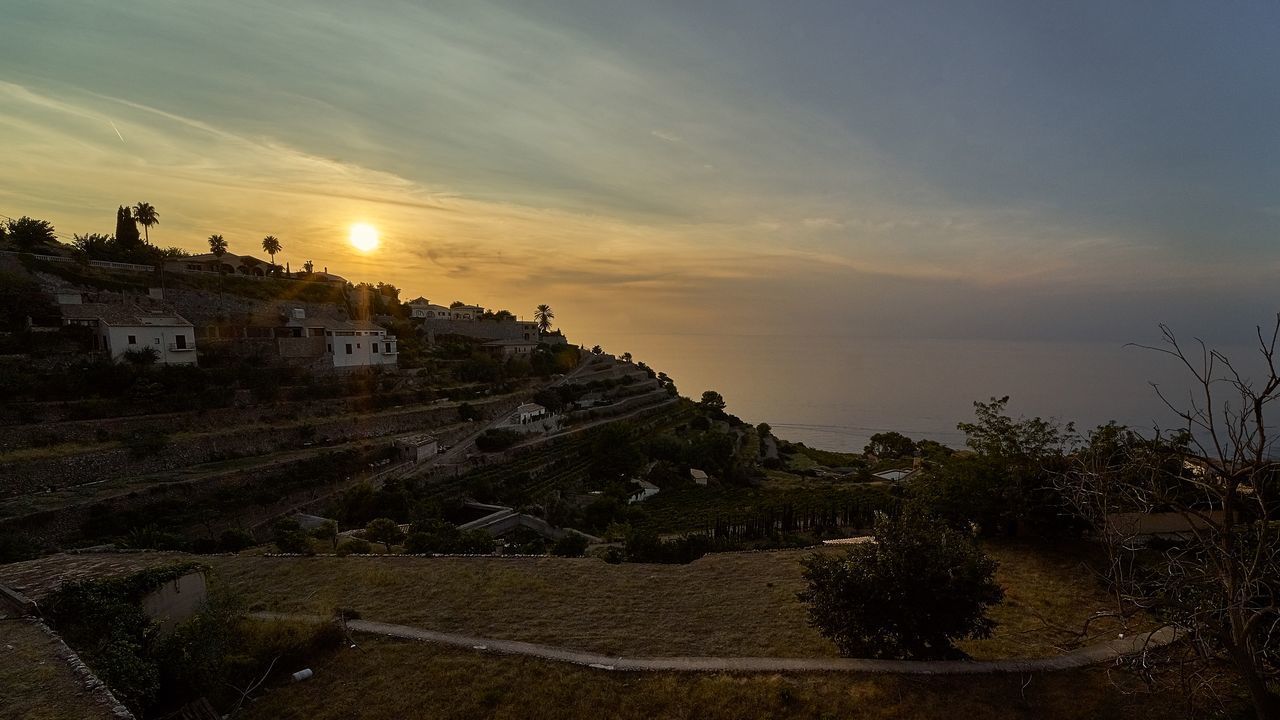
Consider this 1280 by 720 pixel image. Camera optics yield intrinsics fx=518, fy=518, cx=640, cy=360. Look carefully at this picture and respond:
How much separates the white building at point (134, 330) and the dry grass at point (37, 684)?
36.5 m

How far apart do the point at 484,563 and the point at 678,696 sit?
31.1 feet

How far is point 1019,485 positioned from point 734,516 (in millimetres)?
19205

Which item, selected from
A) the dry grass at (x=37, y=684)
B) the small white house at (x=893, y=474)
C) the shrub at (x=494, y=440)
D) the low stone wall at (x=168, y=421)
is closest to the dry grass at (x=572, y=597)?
the dry grass at (x=37, y=684)

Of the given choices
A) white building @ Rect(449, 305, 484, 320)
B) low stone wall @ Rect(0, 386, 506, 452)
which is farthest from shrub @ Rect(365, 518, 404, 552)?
white building @ Rect(449, 305, 484, 320)

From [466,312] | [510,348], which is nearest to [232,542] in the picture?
[510,348]

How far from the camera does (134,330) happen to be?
36.9 m

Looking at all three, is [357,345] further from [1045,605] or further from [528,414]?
[1045,605]

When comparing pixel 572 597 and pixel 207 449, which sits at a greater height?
pixel 207 449

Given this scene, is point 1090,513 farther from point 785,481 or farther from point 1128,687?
point 785,481

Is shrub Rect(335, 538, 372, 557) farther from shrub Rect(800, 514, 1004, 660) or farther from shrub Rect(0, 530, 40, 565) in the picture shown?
shrub Rect(800, 514, 1004, 660)

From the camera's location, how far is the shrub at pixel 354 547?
19.0 metres

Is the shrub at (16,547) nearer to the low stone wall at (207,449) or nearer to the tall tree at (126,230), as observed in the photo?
the low stone wall at (207,449)

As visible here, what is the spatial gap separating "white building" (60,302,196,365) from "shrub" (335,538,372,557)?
30302mm

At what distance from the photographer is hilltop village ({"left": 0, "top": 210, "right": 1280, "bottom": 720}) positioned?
9.02 meters
